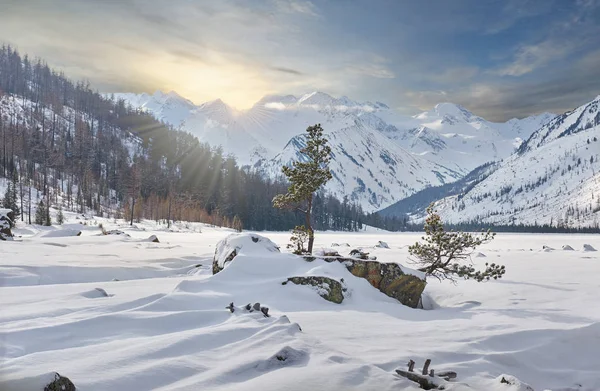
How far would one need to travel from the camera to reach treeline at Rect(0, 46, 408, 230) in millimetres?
85438

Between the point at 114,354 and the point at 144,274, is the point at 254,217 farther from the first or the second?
the point at 114,354

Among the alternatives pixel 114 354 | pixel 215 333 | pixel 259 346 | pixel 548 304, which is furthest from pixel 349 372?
pixel 548 304

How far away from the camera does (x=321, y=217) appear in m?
142

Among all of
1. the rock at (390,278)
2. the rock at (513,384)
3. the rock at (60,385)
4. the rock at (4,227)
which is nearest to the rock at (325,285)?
the rock at (390,278)

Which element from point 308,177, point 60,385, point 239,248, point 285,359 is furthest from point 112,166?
point 60,385

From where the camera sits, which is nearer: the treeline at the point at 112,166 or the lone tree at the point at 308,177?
the lone tree at the point at 308,177

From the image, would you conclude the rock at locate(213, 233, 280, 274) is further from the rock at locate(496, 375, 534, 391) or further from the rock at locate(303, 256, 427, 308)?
the rock at locate(496, 375, 534, 391)

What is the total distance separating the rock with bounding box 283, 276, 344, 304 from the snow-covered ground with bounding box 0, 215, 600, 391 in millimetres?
306

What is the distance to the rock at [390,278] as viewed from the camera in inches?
519

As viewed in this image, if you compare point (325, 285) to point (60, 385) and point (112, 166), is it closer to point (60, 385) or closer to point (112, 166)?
point (60, 385)

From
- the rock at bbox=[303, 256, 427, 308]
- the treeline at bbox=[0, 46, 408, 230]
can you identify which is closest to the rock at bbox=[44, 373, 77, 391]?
the rock at bbox=[303, 256, 427, 308]

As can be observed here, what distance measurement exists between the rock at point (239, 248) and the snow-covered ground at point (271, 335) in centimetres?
112

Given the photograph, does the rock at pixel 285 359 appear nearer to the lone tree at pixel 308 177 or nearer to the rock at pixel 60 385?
the rock at pixel 60 385

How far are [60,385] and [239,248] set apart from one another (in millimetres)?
10606
